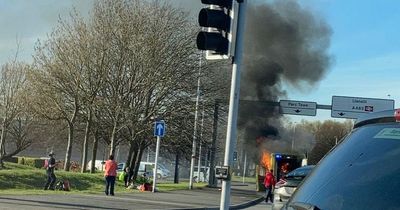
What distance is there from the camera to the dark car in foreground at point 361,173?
8.64 ft

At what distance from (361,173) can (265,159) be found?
146 feet

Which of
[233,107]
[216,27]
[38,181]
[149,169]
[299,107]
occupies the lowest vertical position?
[38,181]

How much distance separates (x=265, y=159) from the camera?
47.0m

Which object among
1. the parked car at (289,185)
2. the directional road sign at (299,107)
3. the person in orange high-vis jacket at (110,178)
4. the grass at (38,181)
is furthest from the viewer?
the directional road sign at (299,107)

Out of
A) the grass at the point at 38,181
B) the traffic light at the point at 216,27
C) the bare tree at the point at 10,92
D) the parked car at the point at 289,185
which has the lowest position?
the grass at the point at 38,181

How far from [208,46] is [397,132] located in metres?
6.64

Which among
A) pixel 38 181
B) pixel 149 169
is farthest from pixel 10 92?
pixel 38 181

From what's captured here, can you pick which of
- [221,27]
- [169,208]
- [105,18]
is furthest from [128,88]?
[221,27]

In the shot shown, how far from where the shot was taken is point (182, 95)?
112 ft

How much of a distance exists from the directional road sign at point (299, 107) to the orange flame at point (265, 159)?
4442 millimetres

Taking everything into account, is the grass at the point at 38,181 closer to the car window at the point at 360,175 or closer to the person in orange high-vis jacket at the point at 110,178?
the person in orange high-vis jacket at the point at 110,178

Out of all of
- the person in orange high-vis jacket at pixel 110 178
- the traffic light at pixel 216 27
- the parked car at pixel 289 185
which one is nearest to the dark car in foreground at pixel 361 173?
the traffic light at pixel 216 27

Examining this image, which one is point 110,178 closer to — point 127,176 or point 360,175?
point 127,176

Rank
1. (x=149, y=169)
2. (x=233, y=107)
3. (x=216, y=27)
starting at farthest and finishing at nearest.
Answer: (x=149, y=169), (x=233, y=107), (x=216, y=27)
